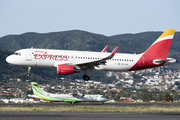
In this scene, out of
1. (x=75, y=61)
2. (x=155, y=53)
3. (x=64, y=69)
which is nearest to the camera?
(x=64, y=69)

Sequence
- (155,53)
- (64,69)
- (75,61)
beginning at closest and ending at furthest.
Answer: (64,69), (75,61), (155,53)

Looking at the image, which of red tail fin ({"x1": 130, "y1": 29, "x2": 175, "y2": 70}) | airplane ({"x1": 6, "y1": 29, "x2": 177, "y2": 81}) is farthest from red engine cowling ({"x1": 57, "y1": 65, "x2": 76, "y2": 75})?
red tail fin ({"x1": 130, "y1": 29, "x2": 175, "y2": 70})

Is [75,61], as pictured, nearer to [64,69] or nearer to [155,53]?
[64,69]

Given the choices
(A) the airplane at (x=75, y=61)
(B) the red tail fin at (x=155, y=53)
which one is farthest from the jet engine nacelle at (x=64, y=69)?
(B) the red tail fin at (x=155, y=53)

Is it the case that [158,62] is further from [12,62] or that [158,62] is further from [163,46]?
[12,62]

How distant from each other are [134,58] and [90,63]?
8774mm

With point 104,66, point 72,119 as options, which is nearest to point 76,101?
point 104,66

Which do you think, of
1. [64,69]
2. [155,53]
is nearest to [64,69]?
[64,69]

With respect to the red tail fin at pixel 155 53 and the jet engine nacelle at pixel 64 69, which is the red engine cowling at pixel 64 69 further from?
the red tail fin at pixel 155 53

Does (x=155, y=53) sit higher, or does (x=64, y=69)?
(x=155, y=53)

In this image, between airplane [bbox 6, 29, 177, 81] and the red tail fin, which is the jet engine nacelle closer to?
airplane [bbox 6, 29, 177, 81]

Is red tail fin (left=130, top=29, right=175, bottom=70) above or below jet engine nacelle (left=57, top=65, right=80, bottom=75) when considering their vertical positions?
above

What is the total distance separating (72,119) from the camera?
2831cm

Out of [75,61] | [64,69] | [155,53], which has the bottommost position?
[64,69]
